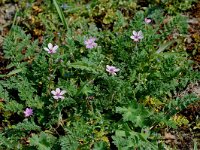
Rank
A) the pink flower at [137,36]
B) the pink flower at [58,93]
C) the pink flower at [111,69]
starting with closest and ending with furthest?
the pink flower at [58,93], the pink flower at [111,69], the pink flower at [137,36]

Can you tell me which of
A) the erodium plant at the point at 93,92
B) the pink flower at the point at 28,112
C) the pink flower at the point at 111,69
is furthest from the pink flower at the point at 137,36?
the pink flower at the point at 28,112

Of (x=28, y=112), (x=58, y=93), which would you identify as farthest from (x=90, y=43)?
(x=28, y=112)

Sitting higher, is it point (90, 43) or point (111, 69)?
point (90, 43)

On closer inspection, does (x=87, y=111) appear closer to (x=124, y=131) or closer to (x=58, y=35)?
(x=124, y=131)

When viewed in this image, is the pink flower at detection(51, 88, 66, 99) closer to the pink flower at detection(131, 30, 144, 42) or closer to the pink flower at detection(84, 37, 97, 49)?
the pink flower at detection(84, 37, 97, 49)

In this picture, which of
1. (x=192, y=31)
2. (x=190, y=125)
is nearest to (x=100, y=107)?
(x=190, y=125)

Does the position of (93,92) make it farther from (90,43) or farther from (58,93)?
(90,43)

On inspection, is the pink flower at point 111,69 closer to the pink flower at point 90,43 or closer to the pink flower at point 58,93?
the pink flower at point 90,43

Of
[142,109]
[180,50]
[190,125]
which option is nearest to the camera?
[142,109]
